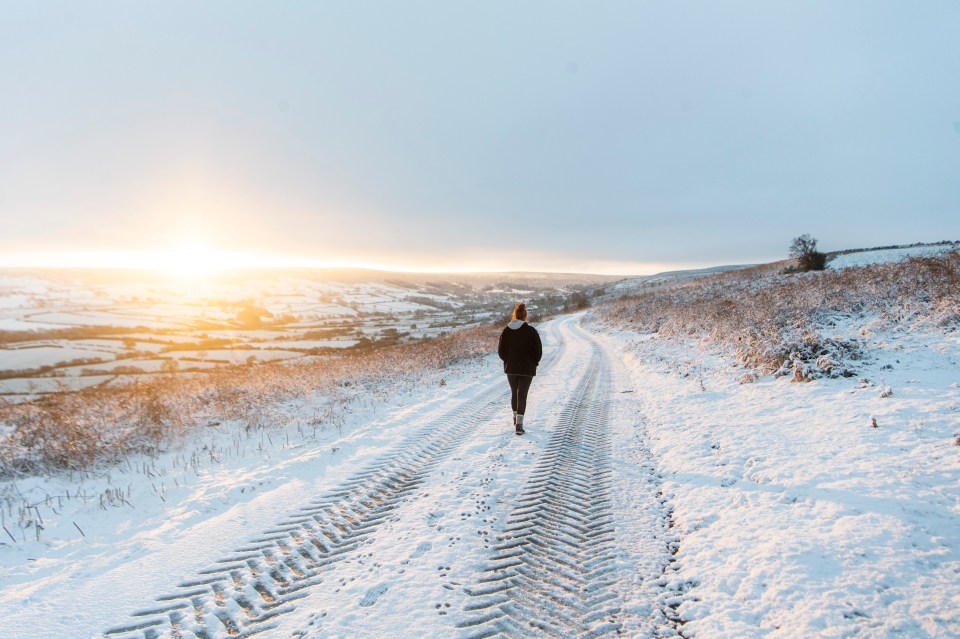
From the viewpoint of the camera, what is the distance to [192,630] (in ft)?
10.3

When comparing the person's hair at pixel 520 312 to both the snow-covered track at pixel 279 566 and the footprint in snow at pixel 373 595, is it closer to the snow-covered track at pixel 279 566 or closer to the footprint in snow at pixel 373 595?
the snow-covered track at pixel 279 566

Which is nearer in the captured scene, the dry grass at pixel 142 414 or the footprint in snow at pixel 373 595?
the footprint in snow at pixel 373 595

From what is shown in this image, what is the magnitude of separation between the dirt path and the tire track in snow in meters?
0.01

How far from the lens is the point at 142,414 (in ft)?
31.3

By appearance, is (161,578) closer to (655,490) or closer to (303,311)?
(655,490)

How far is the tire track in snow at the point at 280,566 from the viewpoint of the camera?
320 cm

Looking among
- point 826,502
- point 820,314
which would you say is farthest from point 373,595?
point 820,314

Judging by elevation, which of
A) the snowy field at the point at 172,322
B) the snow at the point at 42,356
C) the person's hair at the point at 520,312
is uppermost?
the person's hair at the point at 520,312

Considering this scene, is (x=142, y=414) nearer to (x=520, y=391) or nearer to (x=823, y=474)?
(x=520, y=391)

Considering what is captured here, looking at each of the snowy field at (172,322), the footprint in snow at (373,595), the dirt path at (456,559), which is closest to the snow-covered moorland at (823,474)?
the dirt path at (456,559)

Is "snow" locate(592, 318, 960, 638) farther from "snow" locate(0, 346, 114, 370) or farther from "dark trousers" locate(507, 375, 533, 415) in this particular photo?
"snow" locate(0, 346, 114, 370)

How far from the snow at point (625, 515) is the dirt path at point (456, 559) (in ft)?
0.10

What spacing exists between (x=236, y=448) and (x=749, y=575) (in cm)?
883

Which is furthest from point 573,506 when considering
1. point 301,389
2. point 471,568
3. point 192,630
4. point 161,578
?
point 301,389
